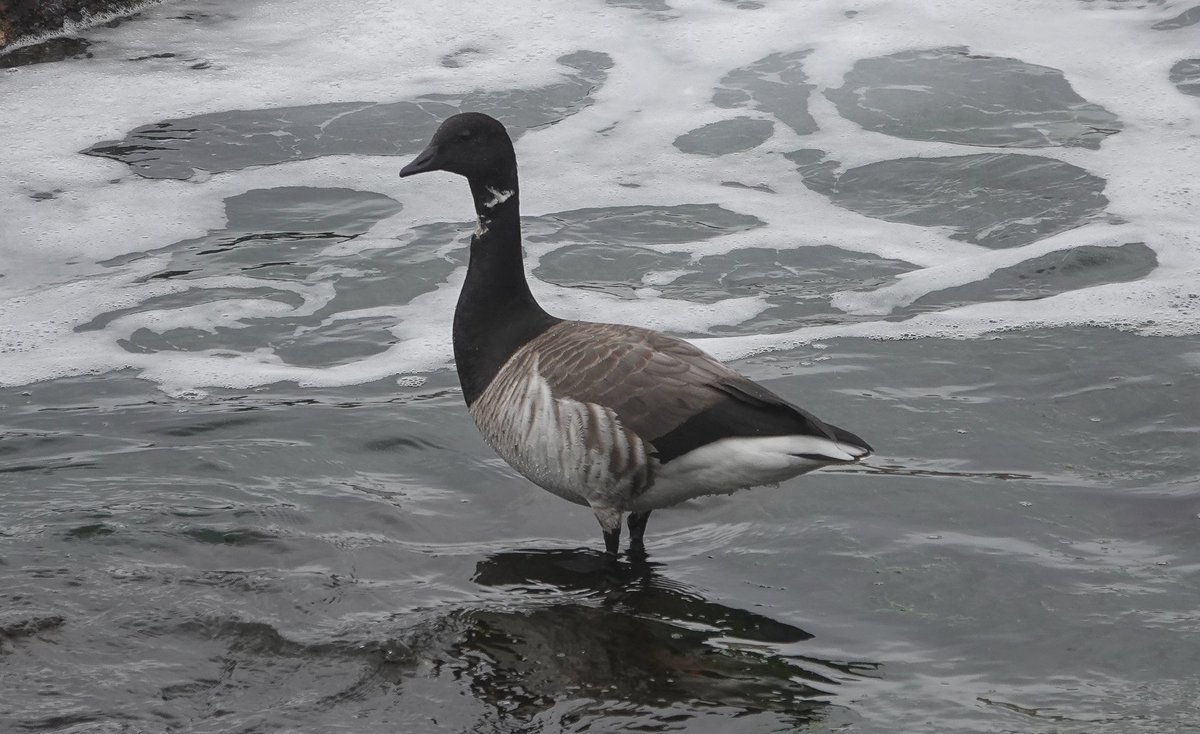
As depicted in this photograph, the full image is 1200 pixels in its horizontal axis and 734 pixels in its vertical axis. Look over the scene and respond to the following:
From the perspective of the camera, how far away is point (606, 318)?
823cm

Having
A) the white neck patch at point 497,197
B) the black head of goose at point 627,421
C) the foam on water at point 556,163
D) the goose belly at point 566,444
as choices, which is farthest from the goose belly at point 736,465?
the foam on water at point 556,163

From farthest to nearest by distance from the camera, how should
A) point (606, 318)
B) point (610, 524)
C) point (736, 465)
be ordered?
point (606, 318)
point (610, 524)
point (736, 465)

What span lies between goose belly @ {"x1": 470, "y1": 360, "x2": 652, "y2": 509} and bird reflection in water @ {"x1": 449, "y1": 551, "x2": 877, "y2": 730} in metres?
0.38

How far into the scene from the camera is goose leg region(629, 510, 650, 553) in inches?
225

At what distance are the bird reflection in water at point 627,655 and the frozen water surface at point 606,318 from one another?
0.02 m

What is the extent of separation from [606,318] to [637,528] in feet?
8.89

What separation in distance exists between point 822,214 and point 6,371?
237 inches

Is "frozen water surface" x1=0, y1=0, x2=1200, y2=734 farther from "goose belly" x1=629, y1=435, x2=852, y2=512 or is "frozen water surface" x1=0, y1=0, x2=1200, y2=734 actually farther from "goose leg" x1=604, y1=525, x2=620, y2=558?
"goose belly" x1=629, y1=435, x2=852, y2=512

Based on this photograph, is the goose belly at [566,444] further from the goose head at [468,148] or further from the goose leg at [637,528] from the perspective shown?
the goose head at [468,148]

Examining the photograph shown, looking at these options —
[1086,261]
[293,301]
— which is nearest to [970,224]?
[1086,261]

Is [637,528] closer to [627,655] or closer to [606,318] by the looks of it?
[627,655]

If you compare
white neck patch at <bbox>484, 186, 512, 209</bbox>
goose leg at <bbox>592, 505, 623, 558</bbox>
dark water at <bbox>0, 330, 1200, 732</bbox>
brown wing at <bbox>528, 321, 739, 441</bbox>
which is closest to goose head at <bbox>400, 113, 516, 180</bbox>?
white neck patch at <bbox>484, 186, 512, 209</bbox>

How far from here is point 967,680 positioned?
4367mm

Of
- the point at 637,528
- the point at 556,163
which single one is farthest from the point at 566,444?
the point at 556,163
